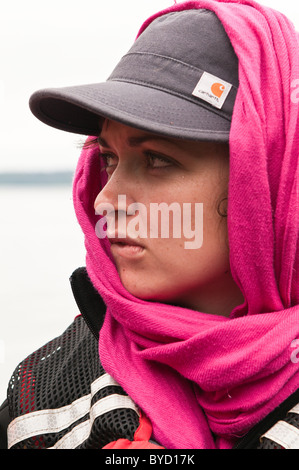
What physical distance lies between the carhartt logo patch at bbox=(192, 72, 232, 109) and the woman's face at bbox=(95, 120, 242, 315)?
8cm

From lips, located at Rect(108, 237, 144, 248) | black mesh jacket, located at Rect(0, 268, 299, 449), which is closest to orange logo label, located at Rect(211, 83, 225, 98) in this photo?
lips, located at Rect(108, 237, 144, 248)

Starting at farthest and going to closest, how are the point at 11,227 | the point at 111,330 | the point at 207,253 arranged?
the point at 11,227 < the point at 111,330 < the point at 207,253

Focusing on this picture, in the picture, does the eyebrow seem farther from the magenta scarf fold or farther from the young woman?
the magenta scarf fold

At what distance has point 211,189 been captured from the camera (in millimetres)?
984

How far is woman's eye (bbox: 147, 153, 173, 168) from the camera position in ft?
3.25

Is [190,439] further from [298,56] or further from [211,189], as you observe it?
[298,56]

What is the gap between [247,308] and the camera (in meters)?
1.03

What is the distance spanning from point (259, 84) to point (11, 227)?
8.41ft

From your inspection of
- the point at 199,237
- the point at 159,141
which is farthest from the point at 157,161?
the point at 199,237

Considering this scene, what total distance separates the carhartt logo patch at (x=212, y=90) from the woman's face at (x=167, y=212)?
0.08m

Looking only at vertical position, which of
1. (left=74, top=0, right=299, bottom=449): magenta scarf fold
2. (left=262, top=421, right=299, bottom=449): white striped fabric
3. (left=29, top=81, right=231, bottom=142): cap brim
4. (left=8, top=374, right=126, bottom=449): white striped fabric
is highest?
(left=29, top=81, right=231, bottom=142): cap brim

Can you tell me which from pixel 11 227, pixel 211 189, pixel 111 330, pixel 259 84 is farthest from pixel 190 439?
pixel 11 227

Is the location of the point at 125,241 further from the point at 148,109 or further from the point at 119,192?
the point at 148,109

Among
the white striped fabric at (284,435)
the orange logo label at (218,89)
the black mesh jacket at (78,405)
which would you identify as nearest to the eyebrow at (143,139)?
the orange logo label at (218,89)
